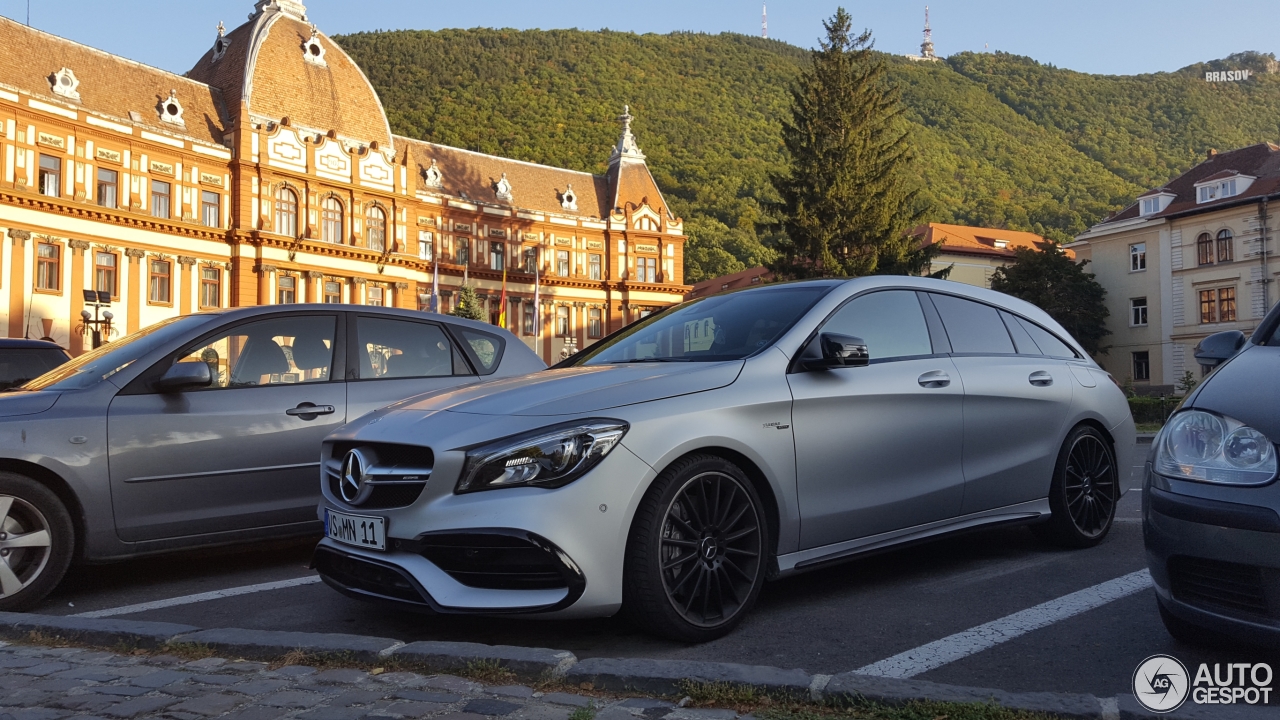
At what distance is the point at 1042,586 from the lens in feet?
16.6

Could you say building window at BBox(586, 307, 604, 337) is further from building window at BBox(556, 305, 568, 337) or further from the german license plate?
the german license plate

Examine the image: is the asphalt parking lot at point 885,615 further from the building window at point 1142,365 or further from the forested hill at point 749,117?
the forested hill at point 749,117

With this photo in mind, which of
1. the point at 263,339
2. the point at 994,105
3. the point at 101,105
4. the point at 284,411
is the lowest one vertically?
the point at 284,411

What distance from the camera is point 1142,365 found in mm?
60469

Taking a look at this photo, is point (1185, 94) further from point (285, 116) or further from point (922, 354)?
point (922, 354)

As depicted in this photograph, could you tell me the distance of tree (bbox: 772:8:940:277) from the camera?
143ft

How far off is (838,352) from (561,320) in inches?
2732

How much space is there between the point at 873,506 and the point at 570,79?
118019 millimetres

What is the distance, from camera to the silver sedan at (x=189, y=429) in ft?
17.0

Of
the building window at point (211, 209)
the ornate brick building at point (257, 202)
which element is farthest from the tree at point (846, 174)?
the building window at point (211, 209)

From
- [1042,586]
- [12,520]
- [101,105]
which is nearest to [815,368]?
[1042,586]

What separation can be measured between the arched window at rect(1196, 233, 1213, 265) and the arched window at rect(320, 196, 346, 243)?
48846 mm

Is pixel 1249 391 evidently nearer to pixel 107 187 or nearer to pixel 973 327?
pixel 973 327

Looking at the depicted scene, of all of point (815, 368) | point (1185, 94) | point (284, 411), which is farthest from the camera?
point (1185, 94)
